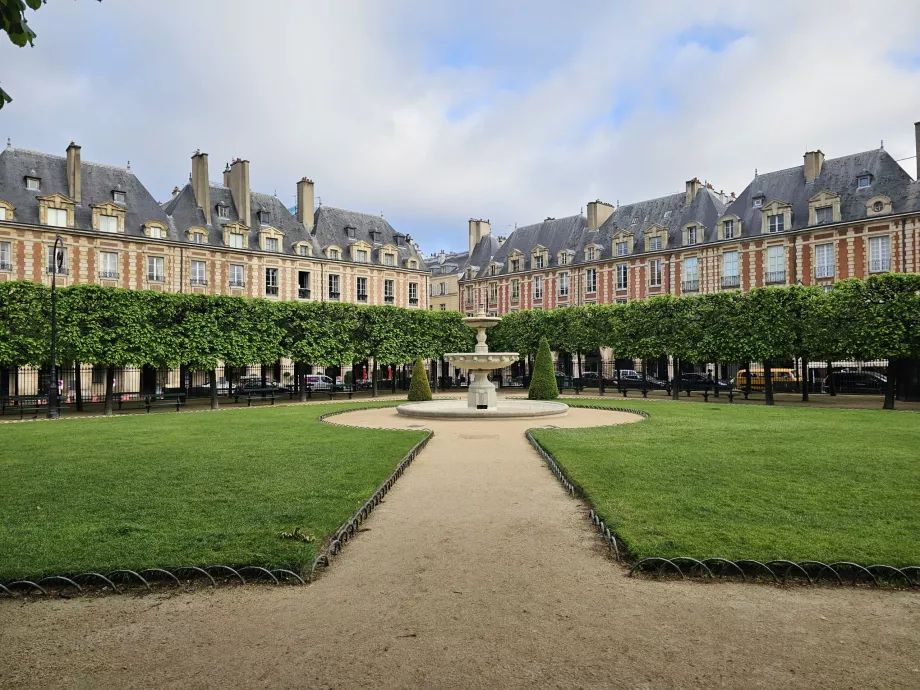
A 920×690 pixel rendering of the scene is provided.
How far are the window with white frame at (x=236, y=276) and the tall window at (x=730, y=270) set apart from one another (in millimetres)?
28251

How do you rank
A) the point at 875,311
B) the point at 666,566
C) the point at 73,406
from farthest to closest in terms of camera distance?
1. the point at 73,406
2. the point at 875,311
3. the point at 666,566

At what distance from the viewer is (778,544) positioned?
486 cm

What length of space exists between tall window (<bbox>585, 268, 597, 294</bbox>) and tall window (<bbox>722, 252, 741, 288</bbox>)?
8841mm

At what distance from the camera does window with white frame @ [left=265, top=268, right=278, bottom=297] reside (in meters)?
37.4

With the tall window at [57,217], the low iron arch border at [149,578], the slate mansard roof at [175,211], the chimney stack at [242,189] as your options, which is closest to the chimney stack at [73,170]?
the slate mansard roof at [175,211]

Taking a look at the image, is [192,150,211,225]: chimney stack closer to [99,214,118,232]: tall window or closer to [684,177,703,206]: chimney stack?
[99,214,118,232]: tall window

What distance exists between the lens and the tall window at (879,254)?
31062 millimetres

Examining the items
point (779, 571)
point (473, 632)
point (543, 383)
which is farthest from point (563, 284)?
point (473, 632)

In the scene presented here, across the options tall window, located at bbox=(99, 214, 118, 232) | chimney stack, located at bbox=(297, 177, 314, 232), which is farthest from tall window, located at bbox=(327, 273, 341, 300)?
tall window, located at bbox=(99, 214, 118, 232)

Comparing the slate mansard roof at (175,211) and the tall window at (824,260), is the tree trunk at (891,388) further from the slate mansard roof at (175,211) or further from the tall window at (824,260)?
the slate mansard roof at (175,211)

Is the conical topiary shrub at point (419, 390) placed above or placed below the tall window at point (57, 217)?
below

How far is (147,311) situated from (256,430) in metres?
10.8

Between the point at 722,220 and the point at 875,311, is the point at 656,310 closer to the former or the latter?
the point at 875,311

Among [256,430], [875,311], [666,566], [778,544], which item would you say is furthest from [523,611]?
[875,311]
